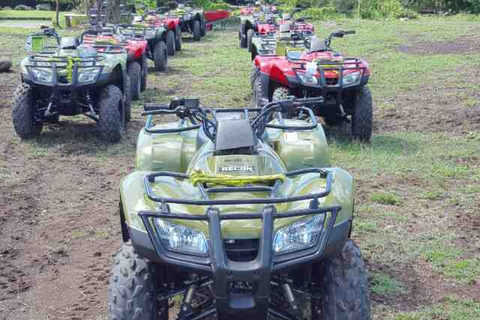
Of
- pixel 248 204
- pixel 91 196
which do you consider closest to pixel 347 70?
pixel 91 196

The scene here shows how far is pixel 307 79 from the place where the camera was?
8.15 m

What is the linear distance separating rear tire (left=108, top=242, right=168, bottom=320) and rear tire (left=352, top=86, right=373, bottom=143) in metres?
5.07

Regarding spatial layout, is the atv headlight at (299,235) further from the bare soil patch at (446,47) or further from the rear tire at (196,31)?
the rear tire at (196,31)

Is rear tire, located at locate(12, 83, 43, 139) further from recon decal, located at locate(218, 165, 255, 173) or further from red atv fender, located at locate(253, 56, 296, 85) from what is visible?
recon decal, located at locate(218, 165, 255, 173)

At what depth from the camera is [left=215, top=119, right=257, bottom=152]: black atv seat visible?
3992mm

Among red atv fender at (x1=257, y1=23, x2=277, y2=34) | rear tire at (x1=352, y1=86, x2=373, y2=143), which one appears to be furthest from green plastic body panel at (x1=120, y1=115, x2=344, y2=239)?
red atv fender at (x1=257, y1=23, x2=277, y2=34)

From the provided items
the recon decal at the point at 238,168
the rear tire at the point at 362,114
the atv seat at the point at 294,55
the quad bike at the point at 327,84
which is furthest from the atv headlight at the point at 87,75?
the recon decal at the point at 238,168

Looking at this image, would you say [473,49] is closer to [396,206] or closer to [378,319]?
[396,206]

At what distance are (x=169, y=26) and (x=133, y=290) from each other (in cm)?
1479

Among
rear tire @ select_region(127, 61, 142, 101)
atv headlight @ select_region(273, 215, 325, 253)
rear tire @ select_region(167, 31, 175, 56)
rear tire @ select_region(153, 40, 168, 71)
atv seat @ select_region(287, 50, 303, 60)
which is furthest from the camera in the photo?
rear tire @ select_region(167, 31, 175, 56)

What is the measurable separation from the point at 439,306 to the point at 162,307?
1597 mm

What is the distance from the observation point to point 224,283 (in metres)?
3.09

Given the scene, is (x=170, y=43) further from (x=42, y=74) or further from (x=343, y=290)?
(x=343, y=290)

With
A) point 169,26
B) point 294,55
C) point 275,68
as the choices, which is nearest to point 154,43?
point 169,26
